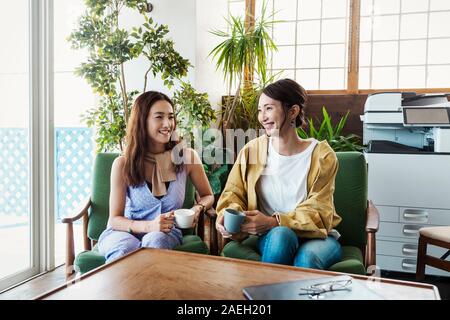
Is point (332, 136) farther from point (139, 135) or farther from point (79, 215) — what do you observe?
point (79, 215)

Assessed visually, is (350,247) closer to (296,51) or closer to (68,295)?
(68,295)

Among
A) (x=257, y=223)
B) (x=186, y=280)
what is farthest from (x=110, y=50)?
(x=186, y=280)

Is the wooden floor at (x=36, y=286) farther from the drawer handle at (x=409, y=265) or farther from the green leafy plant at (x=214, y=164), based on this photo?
the drawer handle at (x=409, y=265)

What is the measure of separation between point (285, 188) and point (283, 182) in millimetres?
30

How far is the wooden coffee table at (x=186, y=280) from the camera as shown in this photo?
3.68 feet

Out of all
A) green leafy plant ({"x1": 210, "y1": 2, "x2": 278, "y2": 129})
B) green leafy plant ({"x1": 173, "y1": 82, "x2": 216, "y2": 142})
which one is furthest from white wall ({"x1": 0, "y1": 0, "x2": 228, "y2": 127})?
green leafy plant ({"x1": 173, "y1": 82, "x2": 216, "y2": 142})

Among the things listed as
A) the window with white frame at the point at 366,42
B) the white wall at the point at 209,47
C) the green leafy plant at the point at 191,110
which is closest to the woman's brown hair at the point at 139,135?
the green leafy plant at the point at 191,110

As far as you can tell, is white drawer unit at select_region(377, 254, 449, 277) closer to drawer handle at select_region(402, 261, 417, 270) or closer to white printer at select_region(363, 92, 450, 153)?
drawer handle at select_region(402, 261, 417, 270)

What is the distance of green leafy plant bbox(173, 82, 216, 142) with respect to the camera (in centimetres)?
272

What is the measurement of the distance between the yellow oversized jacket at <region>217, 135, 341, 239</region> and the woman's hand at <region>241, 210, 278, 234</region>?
52 mm

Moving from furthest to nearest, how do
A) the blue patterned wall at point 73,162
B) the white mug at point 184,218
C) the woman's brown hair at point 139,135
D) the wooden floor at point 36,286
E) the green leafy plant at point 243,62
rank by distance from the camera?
1. the blue patterned wall at point 73,162
2. the green leafy plant at point 243,62
3. the wooden floor at point 36,286
4. the woman's brown hair at point 139,135
5. the white mug at point 184,218

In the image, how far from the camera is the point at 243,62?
3.18 meters

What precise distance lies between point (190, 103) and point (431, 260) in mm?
1817

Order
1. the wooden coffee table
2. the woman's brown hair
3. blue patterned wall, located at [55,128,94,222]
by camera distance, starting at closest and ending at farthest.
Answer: the wooden coffee table → the woman's brown hair → blue patterned wall, located at [55,128,94,222]
